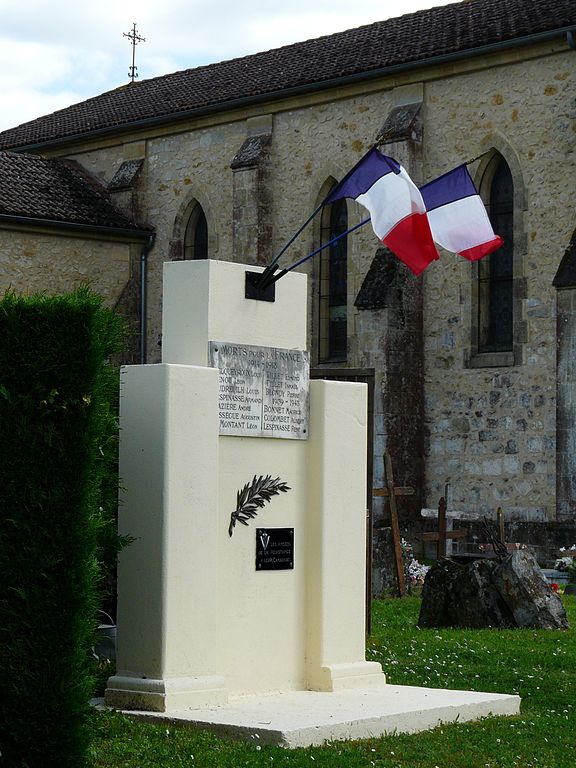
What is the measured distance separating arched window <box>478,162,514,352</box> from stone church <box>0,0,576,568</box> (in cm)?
3

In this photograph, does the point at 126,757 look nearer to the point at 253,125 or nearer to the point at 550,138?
the point at 550,138

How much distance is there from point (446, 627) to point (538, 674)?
2735 mm

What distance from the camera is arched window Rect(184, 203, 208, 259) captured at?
97.9ft

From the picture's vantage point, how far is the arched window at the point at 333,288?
2639 cm

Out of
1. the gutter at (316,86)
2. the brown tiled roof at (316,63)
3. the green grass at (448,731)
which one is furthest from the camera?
the brown tiled roof at (316,63)

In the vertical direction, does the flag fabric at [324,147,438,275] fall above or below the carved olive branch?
above

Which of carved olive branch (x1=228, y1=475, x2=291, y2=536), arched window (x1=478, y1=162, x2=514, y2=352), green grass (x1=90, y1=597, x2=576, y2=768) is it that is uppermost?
arched window (x1=478, y1=162, x2=514, y2=352)

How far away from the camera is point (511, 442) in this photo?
74.9 ft

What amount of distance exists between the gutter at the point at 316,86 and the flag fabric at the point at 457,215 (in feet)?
40.2

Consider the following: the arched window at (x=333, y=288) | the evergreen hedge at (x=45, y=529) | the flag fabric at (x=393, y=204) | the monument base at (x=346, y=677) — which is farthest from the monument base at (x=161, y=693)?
the arched window at (x=333, y=288)

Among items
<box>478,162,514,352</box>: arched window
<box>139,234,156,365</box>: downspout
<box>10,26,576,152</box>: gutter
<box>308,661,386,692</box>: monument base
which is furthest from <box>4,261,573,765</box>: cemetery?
<box>139,234,156,365</box>: downspout

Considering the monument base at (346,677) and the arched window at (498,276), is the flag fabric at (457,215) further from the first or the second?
the arched window at (498,276)

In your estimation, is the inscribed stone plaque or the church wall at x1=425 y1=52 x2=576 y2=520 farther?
the church wall at x1=425 y1=52 x2=576 y2=520

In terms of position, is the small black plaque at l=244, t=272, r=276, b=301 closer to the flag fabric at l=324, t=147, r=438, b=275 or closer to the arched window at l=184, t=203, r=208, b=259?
the flag fabric at l=324, t=147, r=438, b=275
